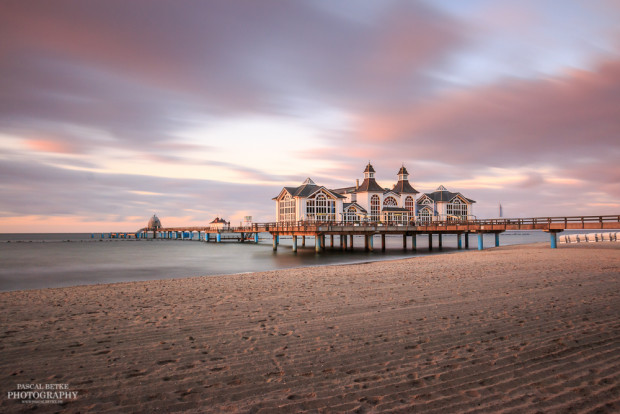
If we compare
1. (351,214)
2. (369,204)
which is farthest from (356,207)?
(369,204)

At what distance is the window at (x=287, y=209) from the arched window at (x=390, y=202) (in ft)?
47.9

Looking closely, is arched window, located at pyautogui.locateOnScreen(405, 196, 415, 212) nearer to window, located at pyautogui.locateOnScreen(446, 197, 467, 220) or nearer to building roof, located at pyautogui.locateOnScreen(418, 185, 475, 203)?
building roof, located at pyautogui.locateOnScreen(418, 185, 475, 203)

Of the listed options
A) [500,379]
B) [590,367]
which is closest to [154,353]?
[500,379]

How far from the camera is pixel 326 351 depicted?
5508 mm

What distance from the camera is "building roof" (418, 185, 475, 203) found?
61.1m

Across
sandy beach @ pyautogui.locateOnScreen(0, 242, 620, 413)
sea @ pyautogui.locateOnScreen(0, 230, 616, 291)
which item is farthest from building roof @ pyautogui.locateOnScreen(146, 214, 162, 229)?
sandy beach @ pyautogui.locateOnScreen(0, 242, 620, 413)

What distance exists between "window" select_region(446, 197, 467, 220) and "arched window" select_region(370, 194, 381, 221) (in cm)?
1216

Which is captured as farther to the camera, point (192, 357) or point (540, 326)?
point (540, 326)

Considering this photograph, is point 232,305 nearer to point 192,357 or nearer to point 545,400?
point 192,357

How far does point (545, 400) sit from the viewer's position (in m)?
3.93

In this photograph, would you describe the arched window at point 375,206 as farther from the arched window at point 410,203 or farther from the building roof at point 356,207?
the arched window at point 410,203

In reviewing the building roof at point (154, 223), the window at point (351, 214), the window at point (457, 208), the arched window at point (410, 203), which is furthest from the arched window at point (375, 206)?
the building roof at point (154, 223)

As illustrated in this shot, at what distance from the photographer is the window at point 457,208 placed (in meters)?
60.9

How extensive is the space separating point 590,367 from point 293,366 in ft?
11.9
